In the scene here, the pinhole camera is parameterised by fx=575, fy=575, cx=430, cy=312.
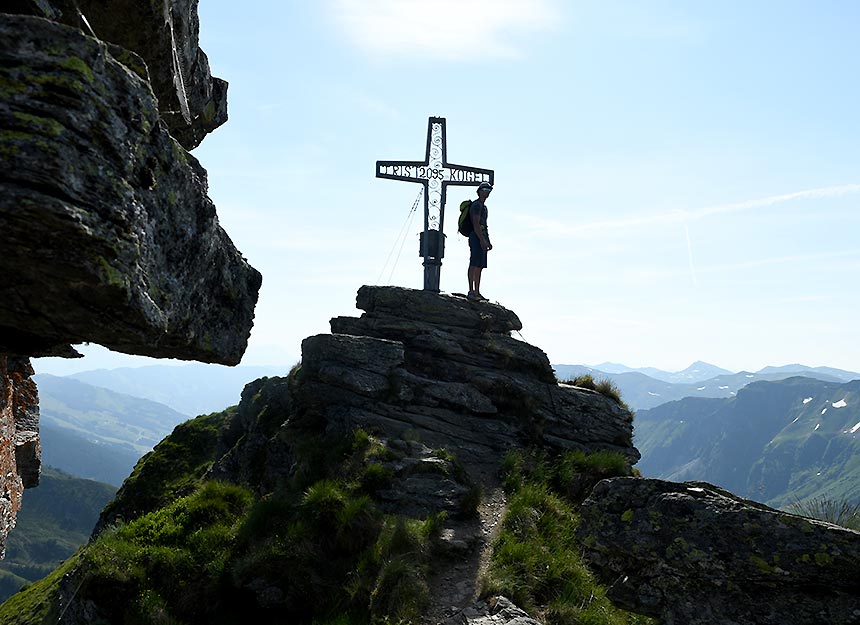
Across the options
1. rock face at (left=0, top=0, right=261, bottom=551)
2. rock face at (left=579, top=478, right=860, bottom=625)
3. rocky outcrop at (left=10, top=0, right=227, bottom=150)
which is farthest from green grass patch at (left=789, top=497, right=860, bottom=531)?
rocky outcrop at (left=10, top=0, right=227, bottom=150)

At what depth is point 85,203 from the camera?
6.31m

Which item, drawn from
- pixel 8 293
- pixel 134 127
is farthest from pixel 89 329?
pixel 134 127

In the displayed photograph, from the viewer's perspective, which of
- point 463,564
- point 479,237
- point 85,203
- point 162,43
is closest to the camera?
point 85,203

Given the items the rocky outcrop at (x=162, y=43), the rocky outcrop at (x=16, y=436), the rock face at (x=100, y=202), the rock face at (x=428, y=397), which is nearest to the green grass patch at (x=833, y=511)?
the rock face at (x=428, y=397)

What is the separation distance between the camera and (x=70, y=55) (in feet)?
21.6

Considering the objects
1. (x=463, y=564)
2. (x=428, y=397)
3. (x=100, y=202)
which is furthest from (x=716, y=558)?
(x=428, y=397)

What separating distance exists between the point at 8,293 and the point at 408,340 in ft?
60.5

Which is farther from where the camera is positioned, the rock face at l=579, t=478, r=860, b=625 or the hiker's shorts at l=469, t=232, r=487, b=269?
the hiker's shorts at l=469, t=232, r=487, b=269

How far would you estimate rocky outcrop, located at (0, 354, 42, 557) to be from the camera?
12734 millimetres

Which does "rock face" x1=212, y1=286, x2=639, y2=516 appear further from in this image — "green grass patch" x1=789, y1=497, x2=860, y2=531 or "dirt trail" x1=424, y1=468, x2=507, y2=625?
"green grass patch" x1=789, y1=497, x2=860, y2=531

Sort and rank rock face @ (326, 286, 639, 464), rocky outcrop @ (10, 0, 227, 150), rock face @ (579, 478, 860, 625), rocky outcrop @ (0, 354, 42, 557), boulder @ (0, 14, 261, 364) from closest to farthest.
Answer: boulder @ (0, 14, 261, 364)
rocky outcrop @ (10, 0, 227, 150)
rock face @ (579, 478, 860, 625)
rocky outcrop @ (0, 354, 42, 557)
rock face @ (326, 286, 639, 464)

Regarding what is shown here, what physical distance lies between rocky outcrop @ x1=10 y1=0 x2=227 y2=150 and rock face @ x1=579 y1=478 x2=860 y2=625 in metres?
10.7

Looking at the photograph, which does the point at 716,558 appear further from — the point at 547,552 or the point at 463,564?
the point at 463,564

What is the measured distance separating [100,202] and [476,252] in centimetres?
2050
